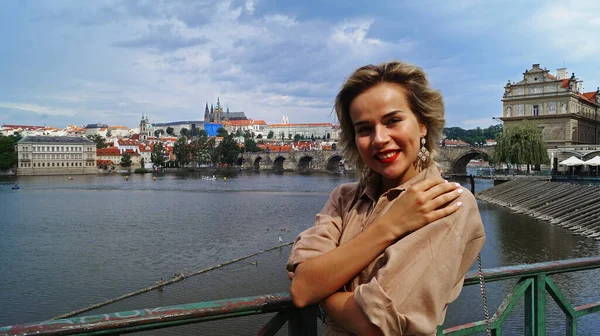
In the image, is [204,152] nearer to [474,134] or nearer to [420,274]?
[474,134]

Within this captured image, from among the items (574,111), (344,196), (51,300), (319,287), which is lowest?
(51,300)

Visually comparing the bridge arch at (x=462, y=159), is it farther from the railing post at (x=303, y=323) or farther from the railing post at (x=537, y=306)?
the railing post at (x=303, y=323)

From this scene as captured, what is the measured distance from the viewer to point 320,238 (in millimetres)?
1607

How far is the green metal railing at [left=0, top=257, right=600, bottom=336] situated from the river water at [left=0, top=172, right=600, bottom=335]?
20.5 ft

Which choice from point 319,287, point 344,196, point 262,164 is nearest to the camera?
point 319,287

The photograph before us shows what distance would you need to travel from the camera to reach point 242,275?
12.4 m

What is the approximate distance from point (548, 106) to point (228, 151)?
64.8 m

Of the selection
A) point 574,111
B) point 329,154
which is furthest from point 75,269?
point 329,154


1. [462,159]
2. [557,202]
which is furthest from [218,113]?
[557,202]

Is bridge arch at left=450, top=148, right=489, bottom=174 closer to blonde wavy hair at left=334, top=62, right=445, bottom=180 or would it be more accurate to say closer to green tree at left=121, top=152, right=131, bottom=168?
blonde wavy hair at left=334, top=62, right=445, bottom=180

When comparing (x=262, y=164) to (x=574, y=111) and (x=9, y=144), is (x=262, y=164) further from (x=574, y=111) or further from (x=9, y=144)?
(x=574, y=111)

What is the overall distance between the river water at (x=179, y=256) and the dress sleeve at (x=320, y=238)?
7.32 meters

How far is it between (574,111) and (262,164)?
63529 millimetres

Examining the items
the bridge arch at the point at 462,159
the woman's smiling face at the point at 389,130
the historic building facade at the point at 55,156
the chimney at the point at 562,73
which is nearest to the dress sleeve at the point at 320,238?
the woman's smiling face at the point at 389,130
